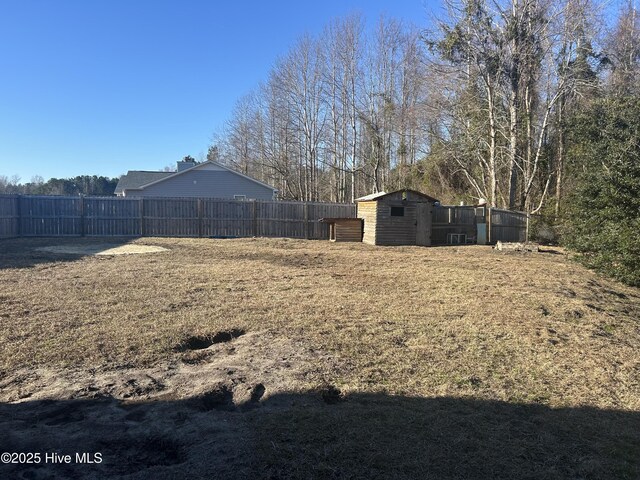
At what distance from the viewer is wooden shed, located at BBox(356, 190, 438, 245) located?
16.6 metres

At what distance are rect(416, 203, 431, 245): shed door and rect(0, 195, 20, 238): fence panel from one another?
15.4 metres

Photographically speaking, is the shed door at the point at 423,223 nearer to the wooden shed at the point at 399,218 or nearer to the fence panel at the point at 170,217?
the wooden shed at the point at 399,218

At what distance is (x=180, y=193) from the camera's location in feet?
88.7

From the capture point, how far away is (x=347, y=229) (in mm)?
17812

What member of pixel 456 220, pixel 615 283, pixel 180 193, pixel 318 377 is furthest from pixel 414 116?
pixel 318 377

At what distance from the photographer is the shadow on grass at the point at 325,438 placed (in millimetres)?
2363

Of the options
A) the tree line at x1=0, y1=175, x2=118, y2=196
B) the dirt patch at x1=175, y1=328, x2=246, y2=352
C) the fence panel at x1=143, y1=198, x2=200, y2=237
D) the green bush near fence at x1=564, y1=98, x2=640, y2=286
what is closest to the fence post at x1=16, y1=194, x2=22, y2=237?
the fence panel at x1=143, y1=198, x2=200, y2=237

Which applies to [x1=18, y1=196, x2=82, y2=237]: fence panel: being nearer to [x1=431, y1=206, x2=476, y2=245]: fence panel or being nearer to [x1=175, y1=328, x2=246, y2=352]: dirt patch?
[x1=431, y1=206, x2=476, y2=245]: fence panel

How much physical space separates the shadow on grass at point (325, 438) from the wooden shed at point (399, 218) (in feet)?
43.9

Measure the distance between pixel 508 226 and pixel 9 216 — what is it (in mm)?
20401

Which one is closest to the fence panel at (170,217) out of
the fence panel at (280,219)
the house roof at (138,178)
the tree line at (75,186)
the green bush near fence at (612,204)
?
the fence panel at (280,219)

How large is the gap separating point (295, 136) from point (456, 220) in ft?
65.5

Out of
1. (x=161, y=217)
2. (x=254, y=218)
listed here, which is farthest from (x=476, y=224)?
(x=161, y=217)

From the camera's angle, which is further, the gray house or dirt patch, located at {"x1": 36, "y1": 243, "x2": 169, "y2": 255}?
the gray house
